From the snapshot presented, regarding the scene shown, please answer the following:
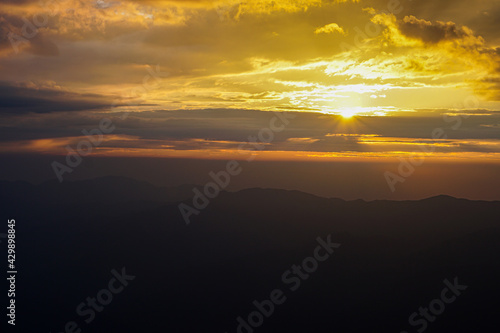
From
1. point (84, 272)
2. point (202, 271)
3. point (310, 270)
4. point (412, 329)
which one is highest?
point (84, 272)

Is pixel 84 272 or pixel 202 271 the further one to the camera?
pixel 84 272

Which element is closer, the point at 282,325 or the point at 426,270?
the point at 282,325

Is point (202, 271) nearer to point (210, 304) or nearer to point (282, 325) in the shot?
point (210, 304)

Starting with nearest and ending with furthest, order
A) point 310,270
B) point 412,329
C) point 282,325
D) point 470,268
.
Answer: point 412,329, point 282,325, point 470,268, point 310,270

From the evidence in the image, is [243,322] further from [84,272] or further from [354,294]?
[84,272]

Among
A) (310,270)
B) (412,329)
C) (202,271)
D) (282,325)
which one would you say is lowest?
(412,329)

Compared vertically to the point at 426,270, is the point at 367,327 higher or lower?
lower

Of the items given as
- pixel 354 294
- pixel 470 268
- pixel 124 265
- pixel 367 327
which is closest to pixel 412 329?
pixel 367 327

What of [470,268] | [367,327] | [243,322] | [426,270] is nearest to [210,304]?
[243,322]

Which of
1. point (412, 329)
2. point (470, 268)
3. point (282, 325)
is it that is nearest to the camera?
point (412, 329)
